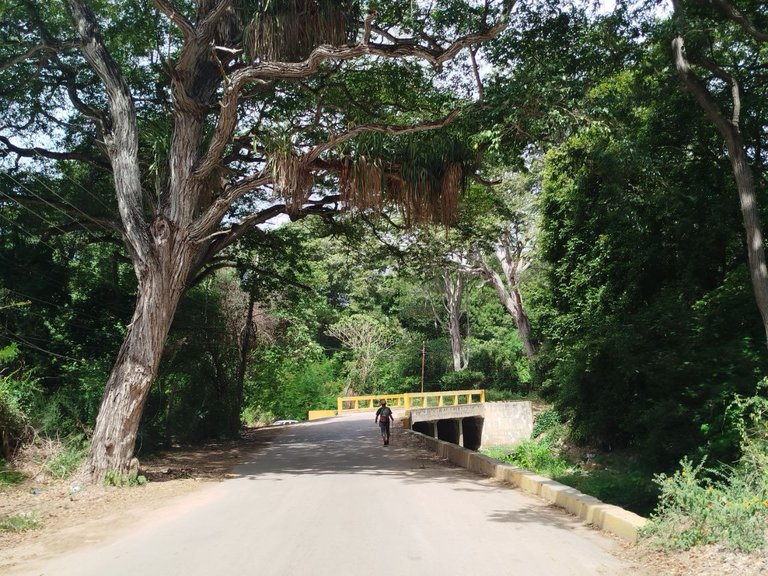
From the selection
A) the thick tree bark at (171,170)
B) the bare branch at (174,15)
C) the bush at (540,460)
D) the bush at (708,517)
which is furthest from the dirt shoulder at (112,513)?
the bush at (540,460)

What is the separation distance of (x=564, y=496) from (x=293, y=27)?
8801 mm

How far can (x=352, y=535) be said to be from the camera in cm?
694

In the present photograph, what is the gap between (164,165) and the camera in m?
12.8

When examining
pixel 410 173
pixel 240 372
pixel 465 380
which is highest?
pixel 410 173

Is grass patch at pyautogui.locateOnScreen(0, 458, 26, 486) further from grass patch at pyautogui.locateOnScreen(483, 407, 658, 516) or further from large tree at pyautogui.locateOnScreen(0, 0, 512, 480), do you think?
grass patch at pyautogui.locateOnScreen(483, 407, 658, 516)

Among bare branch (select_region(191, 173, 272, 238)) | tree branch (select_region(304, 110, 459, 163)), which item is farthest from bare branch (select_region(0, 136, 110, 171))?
tree branch (select_region(304, 110, 459, 163))

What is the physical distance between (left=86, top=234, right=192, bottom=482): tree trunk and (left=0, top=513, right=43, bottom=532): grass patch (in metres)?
2.77

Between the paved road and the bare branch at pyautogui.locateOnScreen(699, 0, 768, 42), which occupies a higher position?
the bare branch at pyautogui.locateOnScreen(699, 0, 768, 42)

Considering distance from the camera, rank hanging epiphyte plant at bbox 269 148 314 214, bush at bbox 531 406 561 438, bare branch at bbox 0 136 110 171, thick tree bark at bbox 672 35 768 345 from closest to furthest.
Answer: thick tree bark at bbox 672 35 768 345 → hanging epiphyte plant at bbox 269 148 314 214 → bare branch at bbox 0 136 110 171 → bush at bbox 531 406 561 438

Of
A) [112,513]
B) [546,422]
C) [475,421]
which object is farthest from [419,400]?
[112,513]

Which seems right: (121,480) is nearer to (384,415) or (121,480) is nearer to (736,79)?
(384,415)

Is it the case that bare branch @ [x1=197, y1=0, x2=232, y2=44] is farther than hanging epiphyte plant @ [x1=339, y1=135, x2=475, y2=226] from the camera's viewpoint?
No

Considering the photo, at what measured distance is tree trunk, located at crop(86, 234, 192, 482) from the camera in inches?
426

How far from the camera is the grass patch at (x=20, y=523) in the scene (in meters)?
7.43
